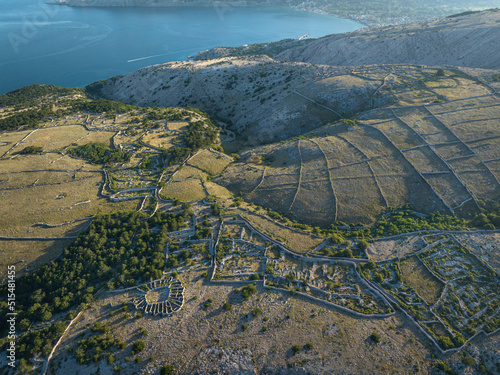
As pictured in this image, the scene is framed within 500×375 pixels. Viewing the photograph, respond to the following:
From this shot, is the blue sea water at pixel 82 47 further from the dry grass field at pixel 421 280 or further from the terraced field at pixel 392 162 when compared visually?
the dry grass field at pixel 421 280

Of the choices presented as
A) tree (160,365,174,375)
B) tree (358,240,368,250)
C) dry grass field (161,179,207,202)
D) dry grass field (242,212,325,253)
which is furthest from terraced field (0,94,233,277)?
tree (358,240,368,250)

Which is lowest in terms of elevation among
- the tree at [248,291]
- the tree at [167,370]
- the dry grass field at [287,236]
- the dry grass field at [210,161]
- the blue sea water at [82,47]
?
the tree at [167,370]

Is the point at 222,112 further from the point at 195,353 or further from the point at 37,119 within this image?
the point at 195,353

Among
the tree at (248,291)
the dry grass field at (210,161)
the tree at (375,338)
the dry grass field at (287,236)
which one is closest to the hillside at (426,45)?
the dry grass field at (210,161)

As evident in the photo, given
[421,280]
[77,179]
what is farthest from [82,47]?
[421,280]

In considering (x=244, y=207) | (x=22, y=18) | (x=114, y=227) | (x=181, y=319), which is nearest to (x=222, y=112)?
(x=244, y=207)

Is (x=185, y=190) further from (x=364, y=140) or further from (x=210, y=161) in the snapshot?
(x=364, y=140)

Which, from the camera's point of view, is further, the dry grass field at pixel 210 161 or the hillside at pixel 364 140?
the dry grass field at pixel 210 161

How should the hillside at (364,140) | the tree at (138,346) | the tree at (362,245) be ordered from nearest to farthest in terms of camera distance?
the tree at (138,346) < the tree at (362,245) < the hillside at (364,140)
